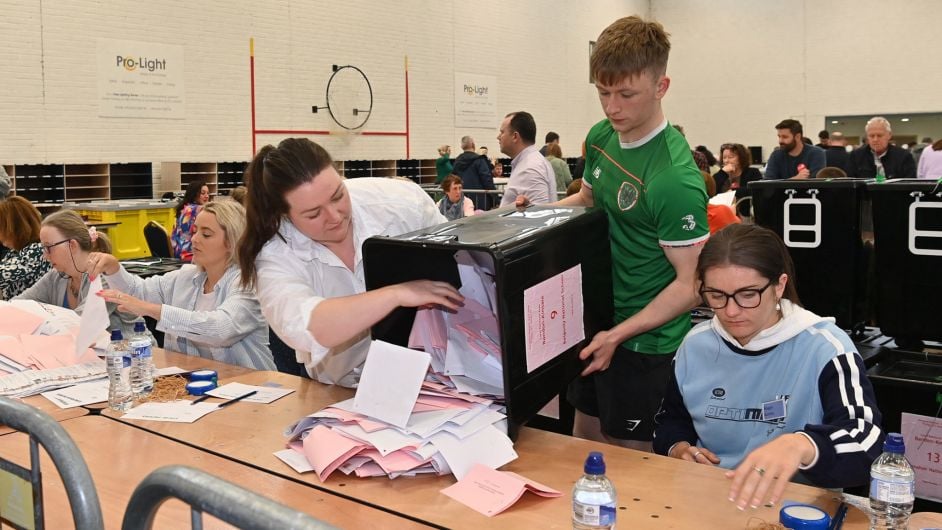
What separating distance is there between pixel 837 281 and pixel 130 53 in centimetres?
891

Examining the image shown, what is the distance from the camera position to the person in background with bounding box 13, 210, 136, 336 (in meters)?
3.86

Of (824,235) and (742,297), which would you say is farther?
(824,235)

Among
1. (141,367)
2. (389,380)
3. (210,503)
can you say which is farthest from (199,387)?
(210,503)

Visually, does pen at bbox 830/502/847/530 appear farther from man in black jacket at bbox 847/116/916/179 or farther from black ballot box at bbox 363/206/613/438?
man in black jacket at bbox 847/116/916/179

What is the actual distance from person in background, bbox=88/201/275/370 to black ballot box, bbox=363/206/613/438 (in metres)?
1.28

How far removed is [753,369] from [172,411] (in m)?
1.52

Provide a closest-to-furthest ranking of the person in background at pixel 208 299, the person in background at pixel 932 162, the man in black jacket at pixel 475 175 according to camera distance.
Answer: the person in background at pixel 208 299 → the person in background at pixel 932 162 → the man in black jacket at pixel 475 175

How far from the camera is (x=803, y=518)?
1364mm

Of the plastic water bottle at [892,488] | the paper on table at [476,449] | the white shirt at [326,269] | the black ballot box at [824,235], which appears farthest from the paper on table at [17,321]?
the plastic water bottle at [892,488]

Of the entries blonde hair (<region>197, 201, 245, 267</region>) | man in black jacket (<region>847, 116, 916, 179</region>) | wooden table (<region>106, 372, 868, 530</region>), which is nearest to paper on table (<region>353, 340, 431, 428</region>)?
wooden table (<region>106, 372, 868, 530</region>)

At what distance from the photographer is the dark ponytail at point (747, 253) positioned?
1866 mm

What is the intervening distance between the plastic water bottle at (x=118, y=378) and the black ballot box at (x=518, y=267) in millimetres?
857

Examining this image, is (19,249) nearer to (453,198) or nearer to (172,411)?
(172,411)

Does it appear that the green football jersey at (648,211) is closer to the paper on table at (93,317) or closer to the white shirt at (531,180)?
the paper on table at (93,317)
